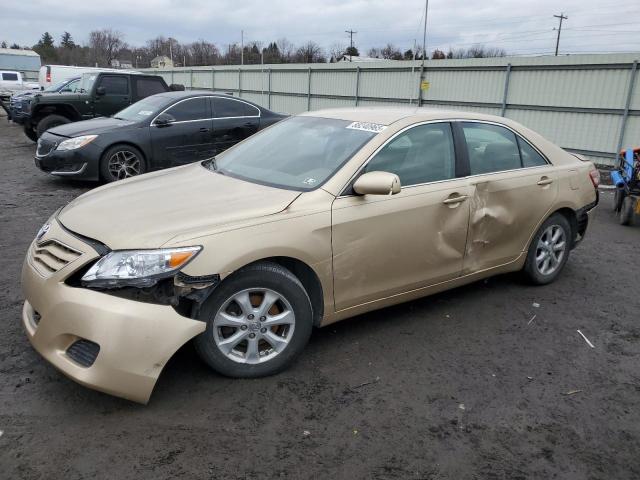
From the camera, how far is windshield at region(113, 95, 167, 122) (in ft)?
29.6

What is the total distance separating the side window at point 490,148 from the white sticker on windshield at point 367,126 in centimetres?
82

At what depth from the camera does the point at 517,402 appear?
3150 millimetres

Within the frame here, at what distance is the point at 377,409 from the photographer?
3016mm

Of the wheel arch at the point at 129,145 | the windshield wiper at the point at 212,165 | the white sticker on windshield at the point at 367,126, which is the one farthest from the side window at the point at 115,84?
the white sticker on windshield at the point at 367,126

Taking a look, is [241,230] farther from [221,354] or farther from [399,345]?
[399,345]

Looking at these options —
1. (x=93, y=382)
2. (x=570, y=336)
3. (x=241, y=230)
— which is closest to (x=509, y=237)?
(x=570, y=336)

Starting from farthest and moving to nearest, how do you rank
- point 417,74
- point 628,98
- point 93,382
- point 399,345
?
point 417,74 → point 628,98 → point 399,345 → point 93,382

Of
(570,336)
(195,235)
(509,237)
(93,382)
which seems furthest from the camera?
(509,237)

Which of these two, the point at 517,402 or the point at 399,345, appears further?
the point at 399,345

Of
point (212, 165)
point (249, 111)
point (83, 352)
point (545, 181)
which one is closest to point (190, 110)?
point (249, 111)

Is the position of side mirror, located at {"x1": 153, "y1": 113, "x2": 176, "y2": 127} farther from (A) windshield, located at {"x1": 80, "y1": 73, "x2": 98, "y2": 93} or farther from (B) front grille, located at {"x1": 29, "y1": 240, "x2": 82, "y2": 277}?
(B) front grille, located at {"x1": 29, "y1": 240, "x2": 82, "y2": 277}

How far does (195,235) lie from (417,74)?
15.9m

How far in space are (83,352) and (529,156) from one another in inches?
152

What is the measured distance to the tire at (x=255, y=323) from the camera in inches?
118
